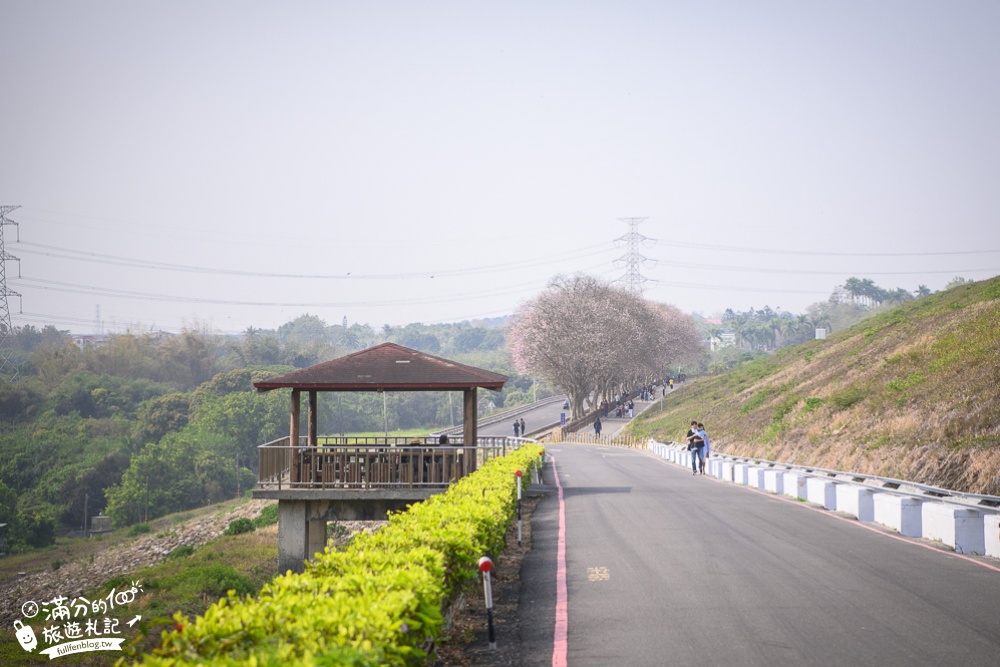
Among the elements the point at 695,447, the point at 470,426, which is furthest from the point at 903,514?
the point at 695,447

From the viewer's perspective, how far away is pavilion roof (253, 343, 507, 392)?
2220 centimetres

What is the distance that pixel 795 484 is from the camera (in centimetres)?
2306

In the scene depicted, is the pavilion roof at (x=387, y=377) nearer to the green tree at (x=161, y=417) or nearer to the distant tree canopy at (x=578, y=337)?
the distant tree canopy at (x=578, y=337)

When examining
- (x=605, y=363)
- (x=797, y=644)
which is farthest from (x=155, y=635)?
(x=605, y=363)

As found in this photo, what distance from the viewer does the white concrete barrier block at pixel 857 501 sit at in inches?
705

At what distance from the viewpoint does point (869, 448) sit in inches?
1094

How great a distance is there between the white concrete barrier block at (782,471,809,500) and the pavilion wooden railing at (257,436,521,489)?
27.6 feet

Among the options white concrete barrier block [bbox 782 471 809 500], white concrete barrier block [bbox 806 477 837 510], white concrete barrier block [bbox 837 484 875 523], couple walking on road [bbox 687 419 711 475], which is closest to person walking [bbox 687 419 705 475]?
couple walking on road [bbox 687 419 711 475]

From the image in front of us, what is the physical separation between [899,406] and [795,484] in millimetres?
9141

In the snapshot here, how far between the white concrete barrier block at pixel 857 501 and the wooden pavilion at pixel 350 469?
27.2 feet

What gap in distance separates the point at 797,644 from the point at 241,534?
43.7 meters

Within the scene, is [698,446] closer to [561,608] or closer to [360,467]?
[360,467]

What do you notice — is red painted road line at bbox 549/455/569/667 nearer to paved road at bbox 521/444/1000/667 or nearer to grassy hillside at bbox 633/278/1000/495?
paved road at bbox 521/444/1000/667

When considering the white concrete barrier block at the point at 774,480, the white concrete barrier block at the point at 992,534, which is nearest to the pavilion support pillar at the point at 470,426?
the white concrete barrier block at the point at 774,480
